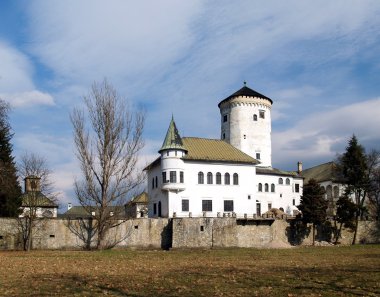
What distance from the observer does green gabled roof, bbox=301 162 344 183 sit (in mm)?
70975

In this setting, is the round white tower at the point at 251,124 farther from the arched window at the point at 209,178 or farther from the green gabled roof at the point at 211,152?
the arched window at the point at 209,178

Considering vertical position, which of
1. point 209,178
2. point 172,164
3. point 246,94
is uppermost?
point 246,94

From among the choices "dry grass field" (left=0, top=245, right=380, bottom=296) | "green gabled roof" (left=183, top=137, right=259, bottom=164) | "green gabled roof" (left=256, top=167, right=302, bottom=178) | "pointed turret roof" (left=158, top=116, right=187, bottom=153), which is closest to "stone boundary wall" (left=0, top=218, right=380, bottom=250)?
"green gabled roof" (left=183, top=137, right=259, bottom=164)

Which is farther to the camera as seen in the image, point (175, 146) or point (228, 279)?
point (175, 146)

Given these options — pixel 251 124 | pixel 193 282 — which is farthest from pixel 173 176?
pixel 193 282

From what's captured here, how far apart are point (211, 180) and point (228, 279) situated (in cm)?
3395

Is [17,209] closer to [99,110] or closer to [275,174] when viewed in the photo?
[99,110]

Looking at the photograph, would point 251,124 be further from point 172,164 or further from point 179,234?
point 179,234

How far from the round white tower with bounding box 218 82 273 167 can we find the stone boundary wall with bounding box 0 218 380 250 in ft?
47.4

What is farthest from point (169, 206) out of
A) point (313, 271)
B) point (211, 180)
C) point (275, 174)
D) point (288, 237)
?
point (313, 271)

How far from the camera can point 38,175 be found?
43250mm

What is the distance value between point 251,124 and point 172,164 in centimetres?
1550

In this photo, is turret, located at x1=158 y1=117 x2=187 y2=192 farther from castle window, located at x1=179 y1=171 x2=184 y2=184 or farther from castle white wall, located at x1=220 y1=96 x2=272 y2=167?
castle white wall, located at x1=220 y1=96 x2=272 y2=167

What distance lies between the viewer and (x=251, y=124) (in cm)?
5978
